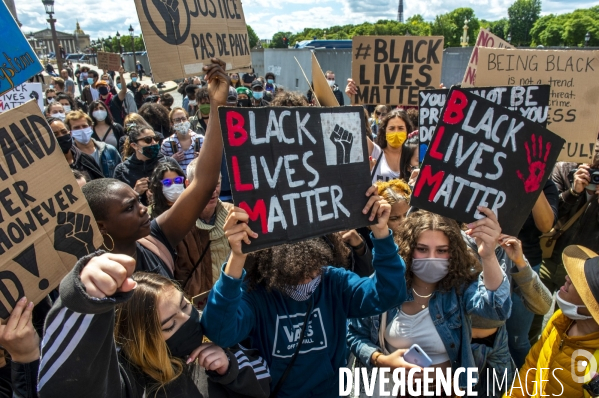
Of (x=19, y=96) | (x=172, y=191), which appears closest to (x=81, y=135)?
(x=19, y=96)

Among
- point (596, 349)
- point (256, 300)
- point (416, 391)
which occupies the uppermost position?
point (256, 300)

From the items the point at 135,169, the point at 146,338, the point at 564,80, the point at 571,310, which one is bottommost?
the point at 571,310

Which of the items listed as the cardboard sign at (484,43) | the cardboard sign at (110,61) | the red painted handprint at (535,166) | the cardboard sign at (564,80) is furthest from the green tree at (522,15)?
the red painted handprint at (535,166)

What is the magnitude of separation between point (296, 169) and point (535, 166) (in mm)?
1268

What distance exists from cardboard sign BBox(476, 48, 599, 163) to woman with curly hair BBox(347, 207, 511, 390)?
1.92 meters

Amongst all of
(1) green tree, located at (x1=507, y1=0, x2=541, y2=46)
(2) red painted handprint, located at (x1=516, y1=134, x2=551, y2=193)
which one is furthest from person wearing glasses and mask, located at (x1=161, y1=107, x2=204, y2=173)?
(1) green tree, located at (x1=507, y1=0, x2=541, y2=46)

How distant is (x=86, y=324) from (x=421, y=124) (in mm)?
3321

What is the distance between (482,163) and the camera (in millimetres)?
2227

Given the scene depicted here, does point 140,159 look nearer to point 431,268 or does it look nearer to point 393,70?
point 393,70

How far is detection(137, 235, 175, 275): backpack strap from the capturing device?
2.53m

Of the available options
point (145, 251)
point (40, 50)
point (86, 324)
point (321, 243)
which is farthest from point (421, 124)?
point (40, 50)

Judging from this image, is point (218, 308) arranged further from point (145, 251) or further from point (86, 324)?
point (145, 251)

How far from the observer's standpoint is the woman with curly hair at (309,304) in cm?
210

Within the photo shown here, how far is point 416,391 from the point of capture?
2.35 meters
